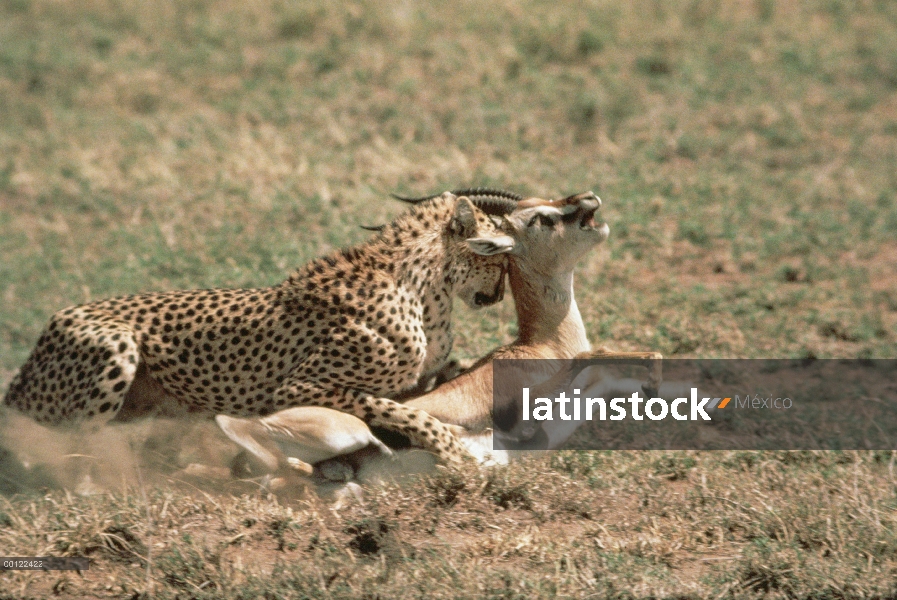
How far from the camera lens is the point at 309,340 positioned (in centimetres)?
594

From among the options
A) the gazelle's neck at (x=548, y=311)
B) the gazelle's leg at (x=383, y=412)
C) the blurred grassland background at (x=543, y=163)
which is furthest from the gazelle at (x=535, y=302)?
the blurred grassland background at (x=543, y=163)

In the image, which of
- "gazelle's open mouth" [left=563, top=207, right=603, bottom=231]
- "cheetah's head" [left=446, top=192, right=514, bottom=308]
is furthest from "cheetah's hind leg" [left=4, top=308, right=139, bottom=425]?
"gazelle's open mouth" [left=563, top=207, right=603, bottom=231]

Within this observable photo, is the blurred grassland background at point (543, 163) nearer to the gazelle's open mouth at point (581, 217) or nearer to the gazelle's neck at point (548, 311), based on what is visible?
the gazelle's neck at point (548, 311)

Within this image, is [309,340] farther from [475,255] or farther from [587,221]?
A: [587,221]

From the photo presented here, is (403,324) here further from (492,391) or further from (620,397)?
(620,397)

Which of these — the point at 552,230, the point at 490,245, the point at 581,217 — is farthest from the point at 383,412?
the point at 581,217

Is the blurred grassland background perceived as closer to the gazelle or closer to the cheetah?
the gazelle

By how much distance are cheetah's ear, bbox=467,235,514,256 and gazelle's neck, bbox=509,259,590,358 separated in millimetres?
321

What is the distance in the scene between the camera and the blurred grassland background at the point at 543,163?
6.18 meters

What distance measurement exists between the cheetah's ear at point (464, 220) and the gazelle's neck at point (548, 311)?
1.17 ft

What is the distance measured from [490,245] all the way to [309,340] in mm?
1005

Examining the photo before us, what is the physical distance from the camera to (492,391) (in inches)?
244

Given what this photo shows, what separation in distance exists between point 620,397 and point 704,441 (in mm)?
506

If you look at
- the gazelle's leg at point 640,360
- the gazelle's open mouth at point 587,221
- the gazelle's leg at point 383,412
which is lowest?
the gazelle's leg at point 383,412
